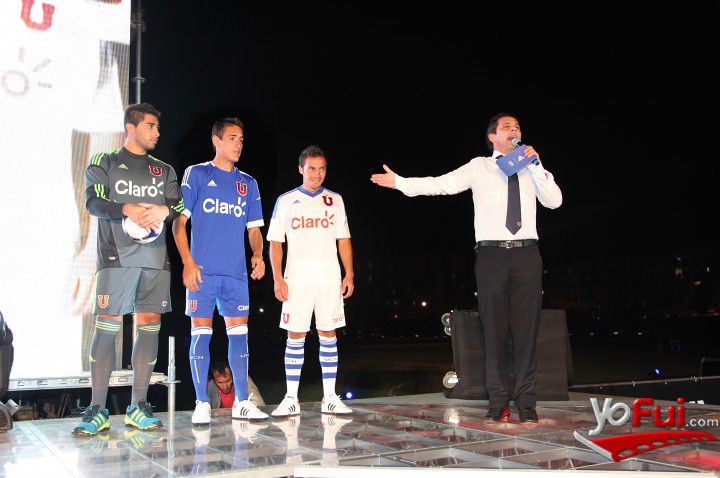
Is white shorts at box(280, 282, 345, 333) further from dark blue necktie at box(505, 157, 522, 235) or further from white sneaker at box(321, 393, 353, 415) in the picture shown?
dark blue necktie at box(505, 157, 522, 235)

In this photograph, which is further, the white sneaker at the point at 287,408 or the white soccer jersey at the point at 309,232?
the white soccer jersey at the point at 309,232

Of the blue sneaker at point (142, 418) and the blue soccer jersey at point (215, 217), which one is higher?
the blue soccer jersey at point (215, 217)

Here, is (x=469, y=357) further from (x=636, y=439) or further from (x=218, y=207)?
(x=218, y=207)

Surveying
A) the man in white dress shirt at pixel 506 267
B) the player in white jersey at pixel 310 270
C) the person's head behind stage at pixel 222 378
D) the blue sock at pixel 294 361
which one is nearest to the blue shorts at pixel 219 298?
the player in white jersey at pixel 310 270

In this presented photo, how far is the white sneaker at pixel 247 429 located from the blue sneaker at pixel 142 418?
441mm

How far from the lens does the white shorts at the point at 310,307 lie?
14.3 feet

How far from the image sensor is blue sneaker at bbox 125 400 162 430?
363cm

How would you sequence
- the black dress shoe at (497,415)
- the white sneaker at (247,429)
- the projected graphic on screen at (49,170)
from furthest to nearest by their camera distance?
the projected graphic on screen at (49,170)
the black dress shoe at (497,415)
the white sneaker at (247,429)

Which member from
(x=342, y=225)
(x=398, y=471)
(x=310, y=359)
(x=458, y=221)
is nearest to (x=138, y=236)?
(x=342, y=225)

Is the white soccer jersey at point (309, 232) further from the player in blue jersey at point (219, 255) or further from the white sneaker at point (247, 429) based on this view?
the white sneaker at point (247, 429)

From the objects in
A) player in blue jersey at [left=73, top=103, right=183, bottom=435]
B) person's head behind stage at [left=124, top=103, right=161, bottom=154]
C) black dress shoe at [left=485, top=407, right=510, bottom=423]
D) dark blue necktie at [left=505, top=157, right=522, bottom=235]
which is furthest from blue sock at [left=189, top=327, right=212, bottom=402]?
dark blue necktie at [left=505, top=157, right=522, bottom=235]

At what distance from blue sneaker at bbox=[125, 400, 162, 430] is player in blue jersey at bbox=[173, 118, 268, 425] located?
0.98ft

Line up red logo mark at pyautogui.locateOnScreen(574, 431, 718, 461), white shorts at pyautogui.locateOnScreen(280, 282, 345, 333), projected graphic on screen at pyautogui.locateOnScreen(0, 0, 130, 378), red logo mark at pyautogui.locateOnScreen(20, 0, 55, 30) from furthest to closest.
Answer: red logo mark at pyautogui.locateOnScreen(20, 0, 55, 30) < projected graphic on screen at pyautogui.locateOnScreen(0, 0, 130, 378) < white shorts at pyautogui.locateOnScreen(280, 282, 345, 333) < red logo mark at pyautogui.locateOnScreen(574, 431, 718, 461)

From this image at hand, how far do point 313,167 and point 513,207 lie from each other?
138 cm
